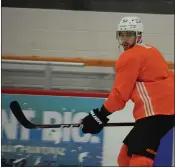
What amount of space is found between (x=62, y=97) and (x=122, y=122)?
395 mm

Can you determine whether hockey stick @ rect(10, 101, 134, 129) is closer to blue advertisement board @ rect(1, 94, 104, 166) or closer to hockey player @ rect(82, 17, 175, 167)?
blue advertisement board @ rect(1, 94, 104, 166)

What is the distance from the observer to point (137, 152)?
1.74 m

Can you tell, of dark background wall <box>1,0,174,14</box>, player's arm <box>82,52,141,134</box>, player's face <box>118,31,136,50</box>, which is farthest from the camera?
dark background wall <box>1,0,174,14</box>

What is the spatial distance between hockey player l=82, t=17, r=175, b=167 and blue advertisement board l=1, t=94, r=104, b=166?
488 mm

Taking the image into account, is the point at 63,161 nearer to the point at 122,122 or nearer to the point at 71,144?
the point at 71,144

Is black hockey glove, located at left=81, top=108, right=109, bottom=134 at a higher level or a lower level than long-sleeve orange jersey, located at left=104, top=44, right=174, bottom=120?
lower

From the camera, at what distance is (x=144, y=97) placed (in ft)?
5.83

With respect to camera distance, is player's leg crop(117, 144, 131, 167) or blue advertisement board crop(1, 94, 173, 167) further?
blue advertisement board crop(1, 94, 173, 167)

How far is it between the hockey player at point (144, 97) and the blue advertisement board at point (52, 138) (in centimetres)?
48

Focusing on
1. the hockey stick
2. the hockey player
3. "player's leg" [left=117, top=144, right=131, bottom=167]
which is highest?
the hockey player

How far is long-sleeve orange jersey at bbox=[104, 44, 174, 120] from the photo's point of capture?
1737mm

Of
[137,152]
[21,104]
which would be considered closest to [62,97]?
[21,104]

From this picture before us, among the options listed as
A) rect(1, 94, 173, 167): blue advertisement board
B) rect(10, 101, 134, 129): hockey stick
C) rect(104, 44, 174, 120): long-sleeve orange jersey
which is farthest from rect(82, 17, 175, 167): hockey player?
rect(1, 94, 173, 167): blue advertisement board

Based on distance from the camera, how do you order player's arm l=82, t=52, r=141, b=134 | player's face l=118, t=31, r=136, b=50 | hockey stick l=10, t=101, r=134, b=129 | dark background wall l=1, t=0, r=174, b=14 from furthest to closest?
1. dark background wall l=1, t=0, r=174, b=14
2. hockey stick l=10, t=101, r=134, b=129
3. player's face l=118, t=31, r=136, b=50
4. player's arm l=82, t=52, r=141, b=134
